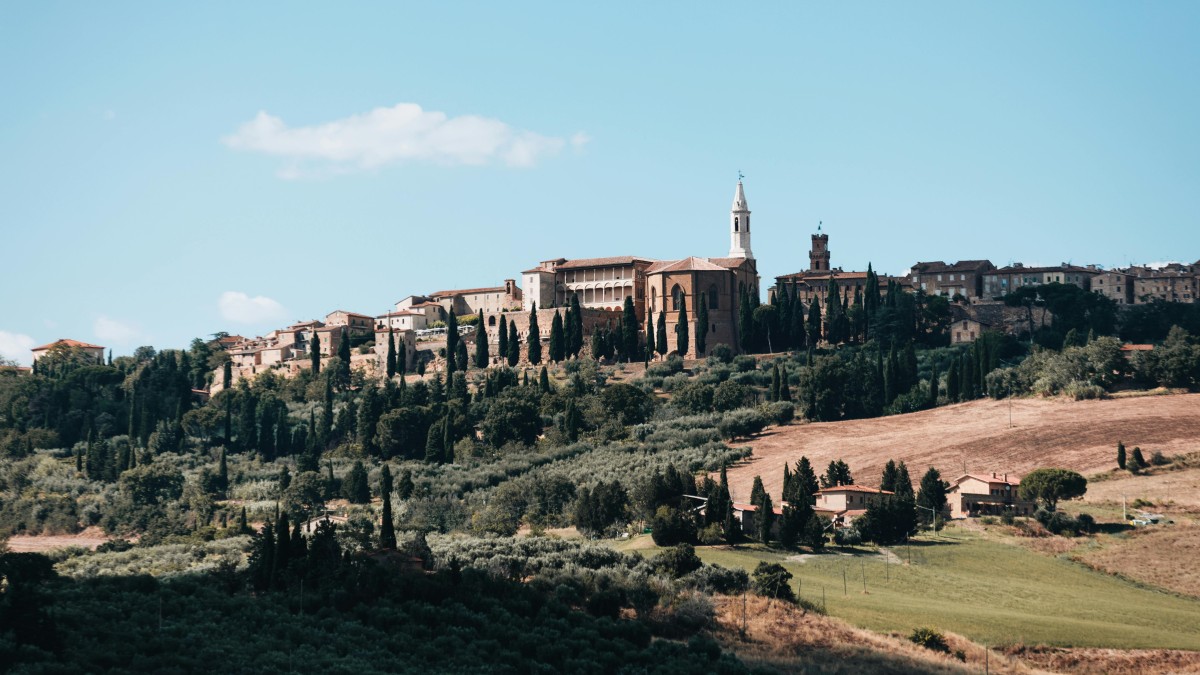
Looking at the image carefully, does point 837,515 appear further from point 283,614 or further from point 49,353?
point 49,353

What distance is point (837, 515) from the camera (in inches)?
2579

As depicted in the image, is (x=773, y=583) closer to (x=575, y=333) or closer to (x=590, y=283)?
(x=575, y=333)

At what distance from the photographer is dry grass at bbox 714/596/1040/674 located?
135ft

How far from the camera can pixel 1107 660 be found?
43625 mm

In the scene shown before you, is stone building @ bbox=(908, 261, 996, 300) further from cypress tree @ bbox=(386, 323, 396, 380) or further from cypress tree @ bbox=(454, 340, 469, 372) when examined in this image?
cypress tree @ bbox=(386, 323, 396, 380)

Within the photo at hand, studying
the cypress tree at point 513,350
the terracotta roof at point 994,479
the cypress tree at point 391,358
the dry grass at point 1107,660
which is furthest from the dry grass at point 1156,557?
the cypress tree at point 391,358

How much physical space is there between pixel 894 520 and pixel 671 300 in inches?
2027

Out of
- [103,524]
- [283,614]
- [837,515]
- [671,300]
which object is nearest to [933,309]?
[671,300]

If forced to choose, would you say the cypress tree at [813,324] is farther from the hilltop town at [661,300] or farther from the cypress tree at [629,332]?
the cypress tree at [629,332]

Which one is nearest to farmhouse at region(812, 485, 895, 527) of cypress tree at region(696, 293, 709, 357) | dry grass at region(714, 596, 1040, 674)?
dry grass at region(714, 596, 1040, 674)

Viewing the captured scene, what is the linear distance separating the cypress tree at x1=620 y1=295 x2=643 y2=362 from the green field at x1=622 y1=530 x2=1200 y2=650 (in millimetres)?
47616

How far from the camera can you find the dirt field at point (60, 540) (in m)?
76.6

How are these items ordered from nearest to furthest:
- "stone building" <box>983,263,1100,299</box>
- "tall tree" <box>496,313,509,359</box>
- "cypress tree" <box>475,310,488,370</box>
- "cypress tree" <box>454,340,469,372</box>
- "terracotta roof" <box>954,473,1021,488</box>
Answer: "terracotta roof" <box>954,473,1021,488</box>
"cypress tree" <box>454,340,469,372</box>
"cypress tree" <box>475,310,488,370</box>
"tall tree" <box>496,313,509,359</box>
"stone building" <box>983,263,1100,299</box>

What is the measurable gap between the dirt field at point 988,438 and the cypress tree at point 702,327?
18461 mm
